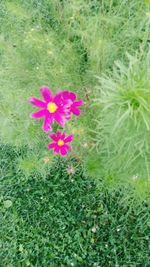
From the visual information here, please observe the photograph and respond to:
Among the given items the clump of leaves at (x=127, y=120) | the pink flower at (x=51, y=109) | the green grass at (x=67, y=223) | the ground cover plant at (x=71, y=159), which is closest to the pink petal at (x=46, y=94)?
the pink flower at (x=51, y=109)

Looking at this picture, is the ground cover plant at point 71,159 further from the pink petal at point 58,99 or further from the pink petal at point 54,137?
the pink petal at point 58,99

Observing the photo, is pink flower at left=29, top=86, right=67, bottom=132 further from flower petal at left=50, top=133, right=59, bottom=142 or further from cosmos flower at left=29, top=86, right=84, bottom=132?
flower petal at left=50, top=133, right=59, bottom=142

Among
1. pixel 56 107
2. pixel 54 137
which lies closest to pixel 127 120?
pixel 56 107

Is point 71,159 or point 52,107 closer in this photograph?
point 52,107

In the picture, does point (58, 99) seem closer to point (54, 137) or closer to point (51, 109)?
point (51, 109)

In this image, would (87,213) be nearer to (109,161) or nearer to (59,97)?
(109,161)

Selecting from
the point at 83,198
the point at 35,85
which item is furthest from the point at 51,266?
the point at 35,85

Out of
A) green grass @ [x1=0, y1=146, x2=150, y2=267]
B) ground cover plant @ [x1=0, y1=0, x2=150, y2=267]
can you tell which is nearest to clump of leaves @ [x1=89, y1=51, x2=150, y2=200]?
ground cover plant @ [x1=0, y1=0, x2=150, y2=267]

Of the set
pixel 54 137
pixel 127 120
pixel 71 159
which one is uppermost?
pixel 71 159

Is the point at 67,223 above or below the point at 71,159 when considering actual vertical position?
→ below
